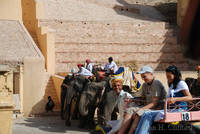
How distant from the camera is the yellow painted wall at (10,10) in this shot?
21.6 metres

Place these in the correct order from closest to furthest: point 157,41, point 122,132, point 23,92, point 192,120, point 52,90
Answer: point 192,120 → point 122,132 → point 23,92 → point 52,90 → point 157,41

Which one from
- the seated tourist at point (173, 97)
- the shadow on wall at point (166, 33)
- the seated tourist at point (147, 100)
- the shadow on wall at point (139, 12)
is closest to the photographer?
the seated tourist at point (173, 97)

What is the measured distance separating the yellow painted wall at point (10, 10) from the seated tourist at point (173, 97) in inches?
695

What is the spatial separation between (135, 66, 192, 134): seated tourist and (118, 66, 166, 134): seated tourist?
0.21 meters

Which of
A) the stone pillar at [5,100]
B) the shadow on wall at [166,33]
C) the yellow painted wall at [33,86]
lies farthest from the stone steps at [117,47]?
the stone pillar at [5,100]

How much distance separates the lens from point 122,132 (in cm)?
534

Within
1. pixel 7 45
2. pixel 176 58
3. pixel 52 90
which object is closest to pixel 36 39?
pixel 7 45

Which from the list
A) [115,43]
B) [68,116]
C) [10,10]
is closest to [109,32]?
[115,43]

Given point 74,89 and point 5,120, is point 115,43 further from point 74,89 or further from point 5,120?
point 5,120

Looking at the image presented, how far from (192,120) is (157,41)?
17.0 meters

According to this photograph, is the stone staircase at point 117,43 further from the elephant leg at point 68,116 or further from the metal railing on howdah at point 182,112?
the metal railing on howdah at point 182,112

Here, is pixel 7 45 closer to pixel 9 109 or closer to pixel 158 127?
pixel 9 109

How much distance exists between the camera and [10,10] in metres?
21.7

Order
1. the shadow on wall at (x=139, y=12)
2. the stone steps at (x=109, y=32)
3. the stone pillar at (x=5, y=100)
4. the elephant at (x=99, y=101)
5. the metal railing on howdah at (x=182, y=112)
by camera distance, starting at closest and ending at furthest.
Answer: the metal railing on howdah at (x=182, y=112) < the stone pillar at (x=5, y=100) < the elephant at (x=99, y=101) < the stone steps at (x=109, y=32) < the shadow on wall at (x=139, y=12)
